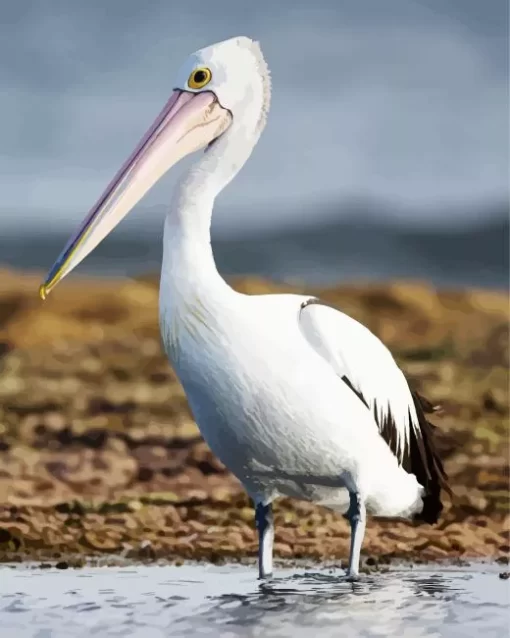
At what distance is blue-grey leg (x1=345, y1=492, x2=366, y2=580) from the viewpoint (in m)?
5.80

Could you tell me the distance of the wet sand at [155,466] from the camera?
7289 millimetres

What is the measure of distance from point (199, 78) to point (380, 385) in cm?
150

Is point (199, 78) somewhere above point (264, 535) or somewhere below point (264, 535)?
above

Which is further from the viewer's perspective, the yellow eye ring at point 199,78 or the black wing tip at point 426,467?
the black wing tip at point 426,467

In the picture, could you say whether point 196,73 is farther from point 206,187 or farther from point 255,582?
point 255,582

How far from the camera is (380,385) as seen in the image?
5969mm

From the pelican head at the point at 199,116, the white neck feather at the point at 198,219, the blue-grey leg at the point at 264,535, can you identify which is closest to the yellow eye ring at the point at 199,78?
the pelican head at the point at 199,116

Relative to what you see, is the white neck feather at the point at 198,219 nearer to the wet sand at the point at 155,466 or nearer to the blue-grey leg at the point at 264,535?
the blue-grey leg at the point at 264,535

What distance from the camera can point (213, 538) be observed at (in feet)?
24.2

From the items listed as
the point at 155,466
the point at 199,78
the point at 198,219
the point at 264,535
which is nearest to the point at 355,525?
the point at 264,535

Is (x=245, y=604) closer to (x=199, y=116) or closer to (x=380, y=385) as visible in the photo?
(x=380, y=385)

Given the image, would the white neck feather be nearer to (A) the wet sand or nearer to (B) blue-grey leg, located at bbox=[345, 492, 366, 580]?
(B) blue-grey leg, located at bbox=[345, 492, 366, 580]

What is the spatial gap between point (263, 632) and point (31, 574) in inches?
65.9

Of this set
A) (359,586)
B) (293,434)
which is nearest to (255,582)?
(359,586)
